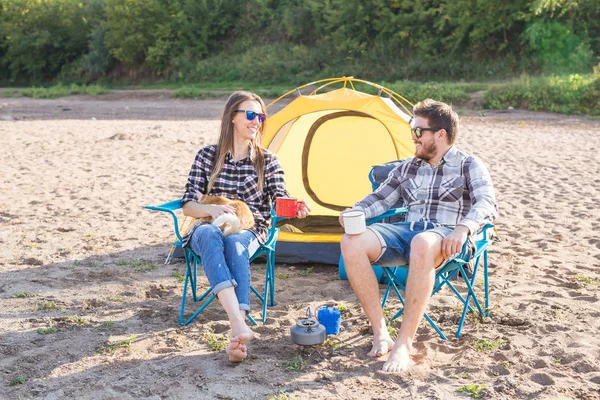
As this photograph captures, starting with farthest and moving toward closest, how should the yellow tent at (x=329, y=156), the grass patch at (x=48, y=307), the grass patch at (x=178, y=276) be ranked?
the yellow tent at (x=329, y=156)
the grass patch at (x=178, y=276)
the grass patch at (x=48, y=307)

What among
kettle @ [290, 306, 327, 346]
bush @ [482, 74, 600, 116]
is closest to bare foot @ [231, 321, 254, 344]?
kettle @ [290, 306, 327, 346]

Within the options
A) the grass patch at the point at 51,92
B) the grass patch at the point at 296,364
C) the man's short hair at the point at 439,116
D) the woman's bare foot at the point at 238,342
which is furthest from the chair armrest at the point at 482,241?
the grass patch at the point at 51,92

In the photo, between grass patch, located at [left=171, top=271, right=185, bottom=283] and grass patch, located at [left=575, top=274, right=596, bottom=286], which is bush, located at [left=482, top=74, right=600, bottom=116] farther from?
grass patch, located at [left=171, top=271, right=185, bottom=283]

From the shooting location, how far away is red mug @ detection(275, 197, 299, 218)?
12.8ft

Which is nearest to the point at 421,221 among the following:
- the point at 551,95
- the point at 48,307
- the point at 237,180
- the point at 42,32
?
the point at 237,180

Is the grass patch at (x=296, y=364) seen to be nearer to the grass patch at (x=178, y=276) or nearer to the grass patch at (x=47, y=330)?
the grass patch at (x=47, y=330)

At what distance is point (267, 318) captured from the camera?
164 inches

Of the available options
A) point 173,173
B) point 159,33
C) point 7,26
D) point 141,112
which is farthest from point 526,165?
point 7,26

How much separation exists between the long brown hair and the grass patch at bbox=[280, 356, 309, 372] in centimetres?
111

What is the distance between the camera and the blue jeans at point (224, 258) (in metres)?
3.61

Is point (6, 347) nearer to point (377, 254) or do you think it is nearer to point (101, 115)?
point (377, 254)

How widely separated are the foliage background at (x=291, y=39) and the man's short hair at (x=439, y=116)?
16.7 meters

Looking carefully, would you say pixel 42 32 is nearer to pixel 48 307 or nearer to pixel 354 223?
pixel 48 307

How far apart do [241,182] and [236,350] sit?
1.14 meters
